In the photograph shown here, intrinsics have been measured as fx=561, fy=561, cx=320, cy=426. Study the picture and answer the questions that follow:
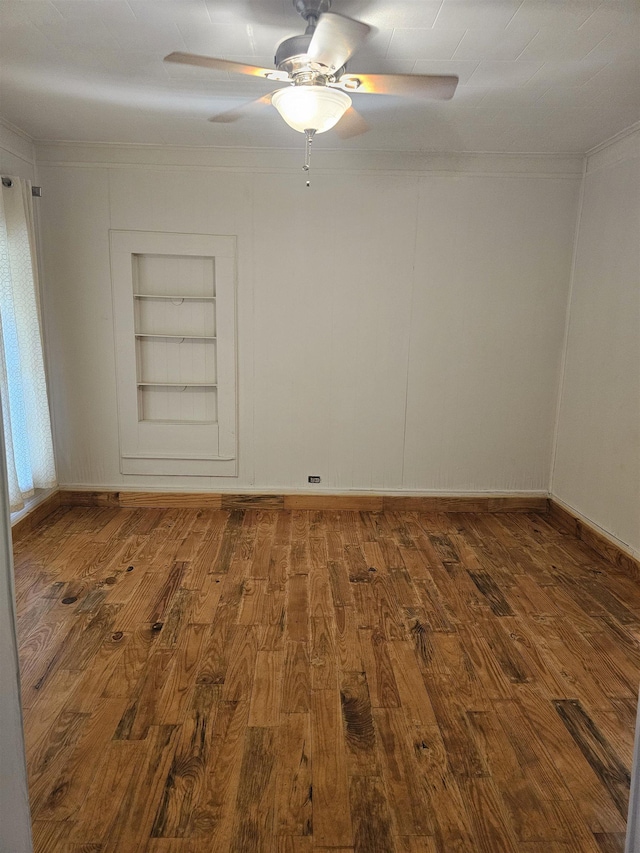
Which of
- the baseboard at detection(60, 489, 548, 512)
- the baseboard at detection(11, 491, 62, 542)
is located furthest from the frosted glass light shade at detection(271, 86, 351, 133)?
the baseboard at detection(11, 491, 62, 542)

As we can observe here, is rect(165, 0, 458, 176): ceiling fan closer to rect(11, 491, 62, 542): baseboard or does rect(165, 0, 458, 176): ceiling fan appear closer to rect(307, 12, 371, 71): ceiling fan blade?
rect(307, 12, 371, 71): ceiling fan blade

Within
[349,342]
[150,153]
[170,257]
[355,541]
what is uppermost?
[150,153]

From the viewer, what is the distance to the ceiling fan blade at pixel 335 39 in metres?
1.74

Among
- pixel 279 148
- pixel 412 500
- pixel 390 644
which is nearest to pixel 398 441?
pixel 412 500

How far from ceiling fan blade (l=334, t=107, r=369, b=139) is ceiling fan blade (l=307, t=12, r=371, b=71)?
534mm

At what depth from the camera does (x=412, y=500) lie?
168 inches

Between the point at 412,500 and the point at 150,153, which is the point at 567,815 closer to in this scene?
the point at 412,500

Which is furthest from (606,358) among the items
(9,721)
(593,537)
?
(9,721)

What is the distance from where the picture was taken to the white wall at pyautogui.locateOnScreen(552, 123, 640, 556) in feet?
10.7

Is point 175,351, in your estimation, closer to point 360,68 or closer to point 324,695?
point 360,68

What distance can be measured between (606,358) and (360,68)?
7.39 ft

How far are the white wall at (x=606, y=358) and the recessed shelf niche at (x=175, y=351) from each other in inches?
95.5

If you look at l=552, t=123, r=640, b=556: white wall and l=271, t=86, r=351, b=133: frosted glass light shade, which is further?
l=552, t=123, r=640, b=556: white wall

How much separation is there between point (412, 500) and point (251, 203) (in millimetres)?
2455
